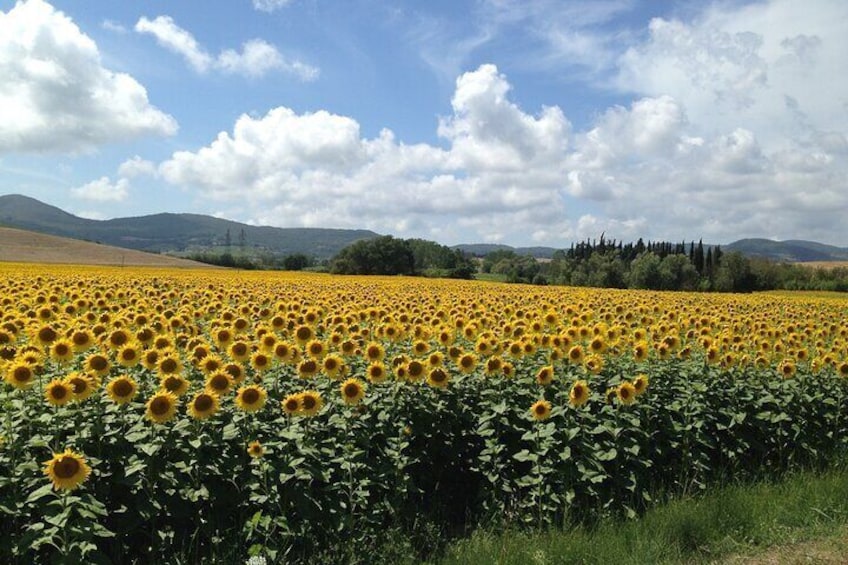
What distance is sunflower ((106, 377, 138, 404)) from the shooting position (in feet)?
18.6

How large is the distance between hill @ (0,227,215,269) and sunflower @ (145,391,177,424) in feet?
243

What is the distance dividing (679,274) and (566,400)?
81.0m

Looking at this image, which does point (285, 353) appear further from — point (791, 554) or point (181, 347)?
point (791, 554)

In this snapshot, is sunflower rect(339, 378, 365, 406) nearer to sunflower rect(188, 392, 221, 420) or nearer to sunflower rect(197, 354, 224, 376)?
sunflower rect(188, 392, 221, 420)

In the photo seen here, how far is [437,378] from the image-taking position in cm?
730

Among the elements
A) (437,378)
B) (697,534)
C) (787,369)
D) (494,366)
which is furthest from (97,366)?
(787,369)

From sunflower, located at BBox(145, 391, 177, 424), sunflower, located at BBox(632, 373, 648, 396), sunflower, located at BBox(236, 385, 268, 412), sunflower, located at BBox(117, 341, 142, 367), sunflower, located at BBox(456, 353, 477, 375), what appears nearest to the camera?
sunflower, located at BBox(145, 391, 177, 424)

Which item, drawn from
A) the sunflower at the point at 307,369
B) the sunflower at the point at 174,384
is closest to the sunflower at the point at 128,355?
the sunflower at the point at 174,384

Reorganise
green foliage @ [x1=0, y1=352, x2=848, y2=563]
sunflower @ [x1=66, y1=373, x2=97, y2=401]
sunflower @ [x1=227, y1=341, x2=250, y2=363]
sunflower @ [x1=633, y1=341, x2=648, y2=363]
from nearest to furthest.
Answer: green foliage @ [x1=0, y1=352, x2=848, y2=563] → sunflower @ [x1=66, y1=373, x2=97, y2=401] → sunflower @ [x1=227, y1=341, x2=250, y2=363] → sunflower @ [x1=633, y1=341, x2=648, y2=363]

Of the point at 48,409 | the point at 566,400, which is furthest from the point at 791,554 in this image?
the point at 48,409

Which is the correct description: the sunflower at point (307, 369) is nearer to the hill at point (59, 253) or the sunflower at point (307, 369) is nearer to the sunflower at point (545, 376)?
the sunflower at point (545, 376)

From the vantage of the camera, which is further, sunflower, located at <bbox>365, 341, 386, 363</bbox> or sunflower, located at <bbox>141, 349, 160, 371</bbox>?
sunflower, located at <bbox>365, 341, 386, 363</bbox>

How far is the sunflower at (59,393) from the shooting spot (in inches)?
217

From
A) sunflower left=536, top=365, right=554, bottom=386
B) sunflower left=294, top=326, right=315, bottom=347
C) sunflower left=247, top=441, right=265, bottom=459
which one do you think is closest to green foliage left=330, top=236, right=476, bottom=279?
sunflower left=294, top=326, right=315, bottom=347
